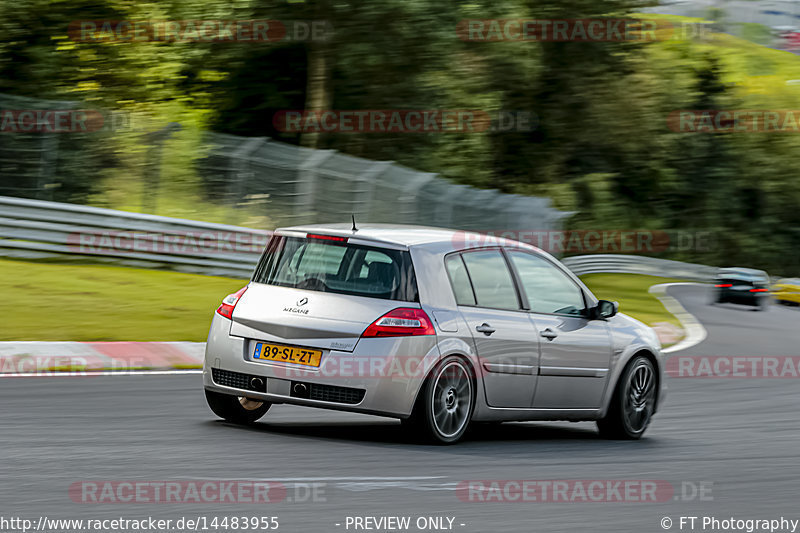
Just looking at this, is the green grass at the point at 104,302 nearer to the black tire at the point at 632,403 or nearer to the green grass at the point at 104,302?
the green grass at the point at 104,302

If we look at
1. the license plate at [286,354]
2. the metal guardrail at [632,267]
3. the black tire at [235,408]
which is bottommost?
the metal guardrail at [632,267]

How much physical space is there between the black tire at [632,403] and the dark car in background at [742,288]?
20750 mm

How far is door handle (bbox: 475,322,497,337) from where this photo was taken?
8.33 metres

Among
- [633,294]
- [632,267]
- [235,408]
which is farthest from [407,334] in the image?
[632,267]

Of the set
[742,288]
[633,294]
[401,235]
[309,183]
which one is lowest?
[633,294]

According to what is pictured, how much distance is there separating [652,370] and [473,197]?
16597 millimetres

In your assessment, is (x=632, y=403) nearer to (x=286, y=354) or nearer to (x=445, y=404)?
(x=445, y=404)

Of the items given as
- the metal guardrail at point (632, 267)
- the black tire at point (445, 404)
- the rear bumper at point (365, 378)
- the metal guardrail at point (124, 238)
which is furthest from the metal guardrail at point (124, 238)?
the black tire at point (445, 404)

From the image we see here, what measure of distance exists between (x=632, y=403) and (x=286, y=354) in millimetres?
3190

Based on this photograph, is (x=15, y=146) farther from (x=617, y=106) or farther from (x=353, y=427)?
(x=617, y=106)

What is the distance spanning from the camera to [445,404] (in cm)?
812

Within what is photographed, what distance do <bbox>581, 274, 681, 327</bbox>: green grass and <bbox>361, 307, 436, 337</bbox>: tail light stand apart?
15269 mm

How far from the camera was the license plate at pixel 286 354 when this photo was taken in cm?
791

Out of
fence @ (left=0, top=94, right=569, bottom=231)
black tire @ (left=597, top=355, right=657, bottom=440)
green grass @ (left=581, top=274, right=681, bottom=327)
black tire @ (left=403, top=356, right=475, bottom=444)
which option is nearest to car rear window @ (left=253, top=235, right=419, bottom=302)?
black tire @ (left=403, top=356, right=475, bottom=444)
